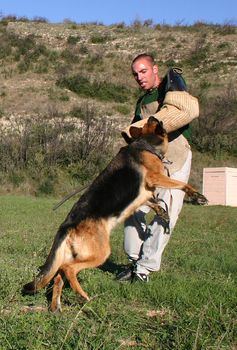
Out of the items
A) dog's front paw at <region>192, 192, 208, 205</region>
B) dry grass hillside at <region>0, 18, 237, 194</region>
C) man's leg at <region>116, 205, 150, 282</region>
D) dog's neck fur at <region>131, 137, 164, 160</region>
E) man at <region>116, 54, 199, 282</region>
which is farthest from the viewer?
dry grass hillside at <region>0, 18, 237, 194</region>

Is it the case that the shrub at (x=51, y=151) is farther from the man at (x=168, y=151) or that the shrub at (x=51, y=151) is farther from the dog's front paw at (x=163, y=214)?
the dog's front paw at (x=163, y=214)

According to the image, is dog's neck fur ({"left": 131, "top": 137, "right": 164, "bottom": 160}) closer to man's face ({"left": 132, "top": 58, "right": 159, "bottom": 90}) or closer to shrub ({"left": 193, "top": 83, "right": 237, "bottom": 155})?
man's face ({"left": 132, "top": 58, "right": 159, "bottom": 90})

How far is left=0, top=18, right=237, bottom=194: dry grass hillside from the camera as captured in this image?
3050 centimetres

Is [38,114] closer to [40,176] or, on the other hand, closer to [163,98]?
[40,176]

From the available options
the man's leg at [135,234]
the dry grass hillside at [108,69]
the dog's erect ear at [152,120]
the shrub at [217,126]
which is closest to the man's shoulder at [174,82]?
the dog's erect ear at [152,120]

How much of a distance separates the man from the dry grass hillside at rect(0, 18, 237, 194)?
873 inches

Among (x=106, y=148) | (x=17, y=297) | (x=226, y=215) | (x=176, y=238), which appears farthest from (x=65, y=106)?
(x=17, y=297)

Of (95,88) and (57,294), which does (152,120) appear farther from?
(95,88)

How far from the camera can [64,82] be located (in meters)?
35.2

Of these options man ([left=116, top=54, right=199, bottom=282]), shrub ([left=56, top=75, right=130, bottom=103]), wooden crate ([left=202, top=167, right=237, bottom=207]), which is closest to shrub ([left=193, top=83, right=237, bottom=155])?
shrub ([left=56, top=75, right=130, bottom=103])

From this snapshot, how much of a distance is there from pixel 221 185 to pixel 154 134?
14208 mm

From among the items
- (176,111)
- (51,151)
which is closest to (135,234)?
(176,111)

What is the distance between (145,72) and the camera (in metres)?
6.18

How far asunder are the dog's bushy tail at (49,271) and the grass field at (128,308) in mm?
117
